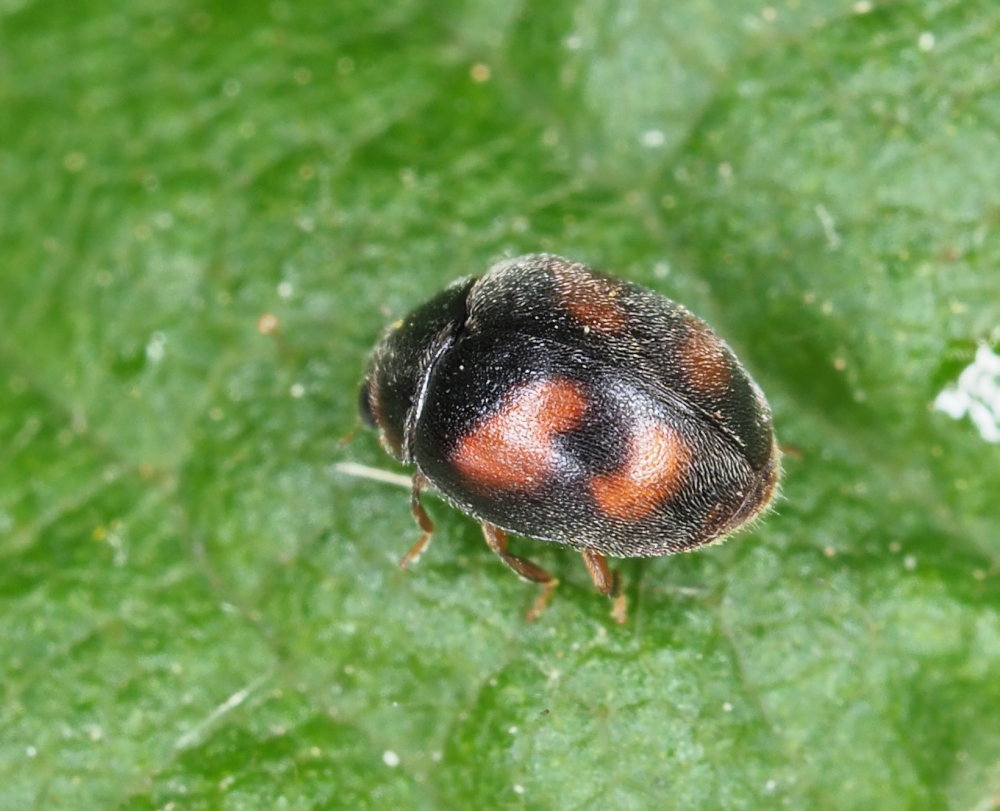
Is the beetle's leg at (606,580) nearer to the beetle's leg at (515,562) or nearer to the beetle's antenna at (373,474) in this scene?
the beetle's leg at (515,562)

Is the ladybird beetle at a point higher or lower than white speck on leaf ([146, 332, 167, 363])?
higher

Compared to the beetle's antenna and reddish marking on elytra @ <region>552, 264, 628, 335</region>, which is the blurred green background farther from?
reddish marking on elytra @ <region>552, 264, 628, 335</region>

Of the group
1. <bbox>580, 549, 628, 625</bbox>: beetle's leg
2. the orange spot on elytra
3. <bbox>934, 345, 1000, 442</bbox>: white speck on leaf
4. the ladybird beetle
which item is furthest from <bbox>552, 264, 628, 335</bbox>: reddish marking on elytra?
<bbox>934, 345, 1000, 442</bbox>: white speck on leaf

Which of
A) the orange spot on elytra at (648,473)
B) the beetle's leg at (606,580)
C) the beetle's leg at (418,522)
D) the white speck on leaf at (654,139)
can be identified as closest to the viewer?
the orange spot on elytra at (648,473)

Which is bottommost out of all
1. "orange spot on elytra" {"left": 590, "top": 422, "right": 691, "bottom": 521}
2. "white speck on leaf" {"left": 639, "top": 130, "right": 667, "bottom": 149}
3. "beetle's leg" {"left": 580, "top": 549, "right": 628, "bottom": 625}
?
"beetle's leg" {"left": 580, "top": 549, "right": 628, "bottom": 625}

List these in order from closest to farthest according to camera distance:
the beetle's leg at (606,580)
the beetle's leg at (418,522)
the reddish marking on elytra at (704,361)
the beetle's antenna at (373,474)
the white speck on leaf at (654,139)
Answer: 1. the reddish marking on elytra at (704,361)
2. the beetle's leg at (606,580)
3. the beetle's leg at (418,522)
4. the beetle's antenna at (373,474)
5. the white speck on leaf at (654,139)

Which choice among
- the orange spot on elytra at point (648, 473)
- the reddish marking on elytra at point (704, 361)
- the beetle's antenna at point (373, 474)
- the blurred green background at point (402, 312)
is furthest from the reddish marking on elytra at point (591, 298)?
the beetle's antenna at point (373, 474)

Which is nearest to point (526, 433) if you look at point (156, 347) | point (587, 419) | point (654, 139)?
point (587, 419)
